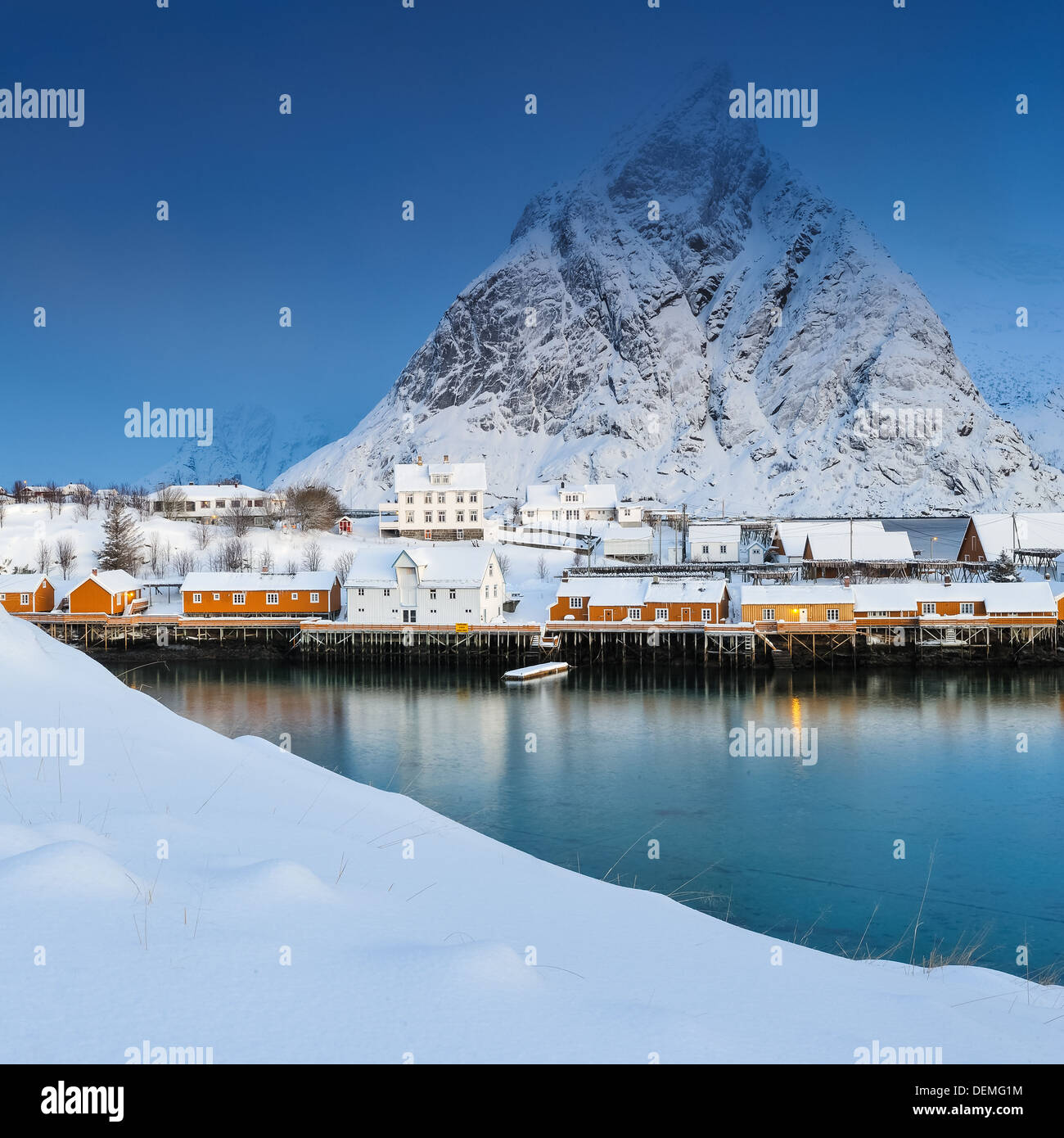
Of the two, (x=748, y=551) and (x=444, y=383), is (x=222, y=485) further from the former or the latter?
(x=444, y=383)

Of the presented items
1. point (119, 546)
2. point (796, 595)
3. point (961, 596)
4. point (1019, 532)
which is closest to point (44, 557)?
point (119, 546)

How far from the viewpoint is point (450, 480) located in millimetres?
88625

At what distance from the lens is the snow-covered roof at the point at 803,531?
2584 inches

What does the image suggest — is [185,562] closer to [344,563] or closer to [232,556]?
[232,556]

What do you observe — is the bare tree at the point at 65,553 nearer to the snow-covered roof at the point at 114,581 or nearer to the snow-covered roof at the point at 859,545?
the snow-covered roof at the point at 114,581

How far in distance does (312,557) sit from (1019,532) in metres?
52.4

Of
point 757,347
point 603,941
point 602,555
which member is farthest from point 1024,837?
point 757,347

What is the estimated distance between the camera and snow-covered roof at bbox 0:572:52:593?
54.1m

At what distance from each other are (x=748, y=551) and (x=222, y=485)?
56.3 metres

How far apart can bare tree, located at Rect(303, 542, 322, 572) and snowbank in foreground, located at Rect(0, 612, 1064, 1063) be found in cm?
5996

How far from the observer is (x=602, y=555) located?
7769 cm

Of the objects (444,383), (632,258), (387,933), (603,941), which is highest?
(632,258)

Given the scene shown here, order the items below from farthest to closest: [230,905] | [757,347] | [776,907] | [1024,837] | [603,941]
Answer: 1. [757,347]
2. [1024,837]
3. [776,907]
4. [603,941]
5. [230,905]
